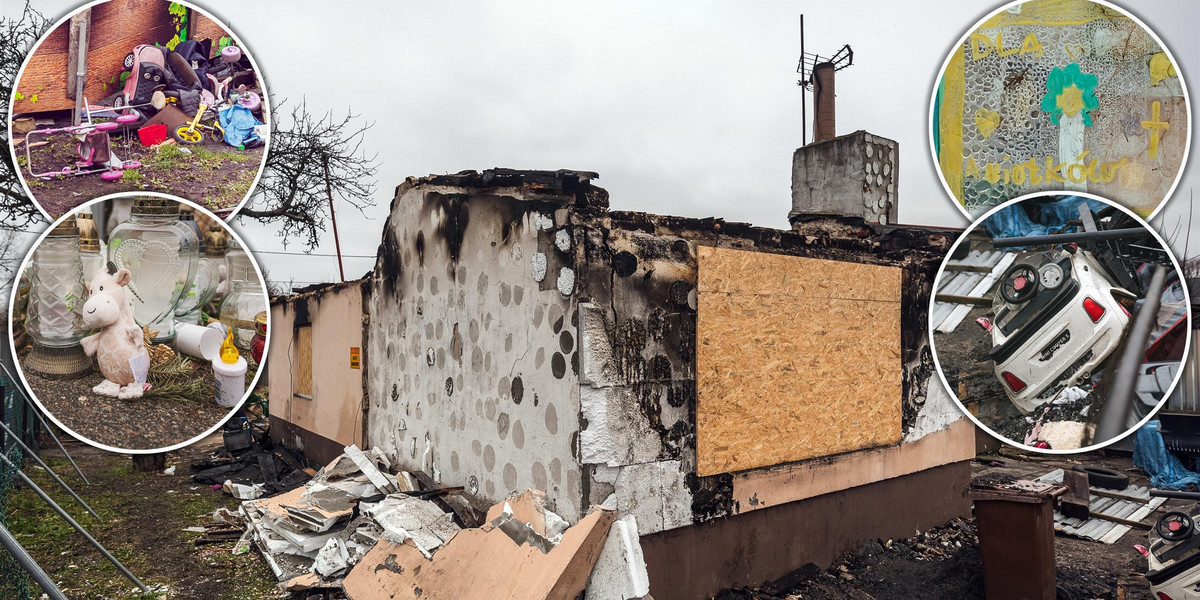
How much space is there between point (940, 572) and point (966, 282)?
455cm

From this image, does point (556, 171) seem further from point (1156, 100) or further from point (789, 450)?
point (1156, 100)

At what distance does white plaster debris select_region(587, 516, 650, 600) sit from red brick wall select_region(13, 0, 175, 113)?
4316mm

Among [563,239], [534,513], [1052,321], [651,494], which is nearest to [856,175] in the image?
[563,239]

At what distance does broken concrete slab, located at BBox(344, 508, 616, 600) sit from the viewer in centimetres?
448

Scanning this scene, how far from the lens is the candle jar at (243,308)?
550cm

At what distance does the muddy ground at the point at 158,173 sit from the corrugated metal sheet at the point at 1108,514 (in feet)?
31.0

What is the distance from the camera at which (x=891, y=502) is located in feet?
23.3

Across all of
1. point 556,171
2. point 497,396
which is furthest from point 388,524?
point 556,171

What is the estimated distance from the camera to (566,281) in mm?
4914

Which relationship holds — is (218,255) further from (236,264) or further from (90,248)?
(90,248)

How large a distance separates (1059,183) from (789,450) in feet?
12.7

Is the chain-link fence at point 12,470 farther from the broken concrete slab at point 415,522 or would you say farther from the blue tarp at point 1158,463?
the blue tarp at point 1158,463

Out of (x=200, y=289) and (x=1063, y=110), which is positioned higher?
(x=1063, y=110)

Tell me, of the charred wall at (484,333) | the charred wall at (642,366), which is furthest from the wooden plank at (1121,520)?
the charred wall at (484,333)
